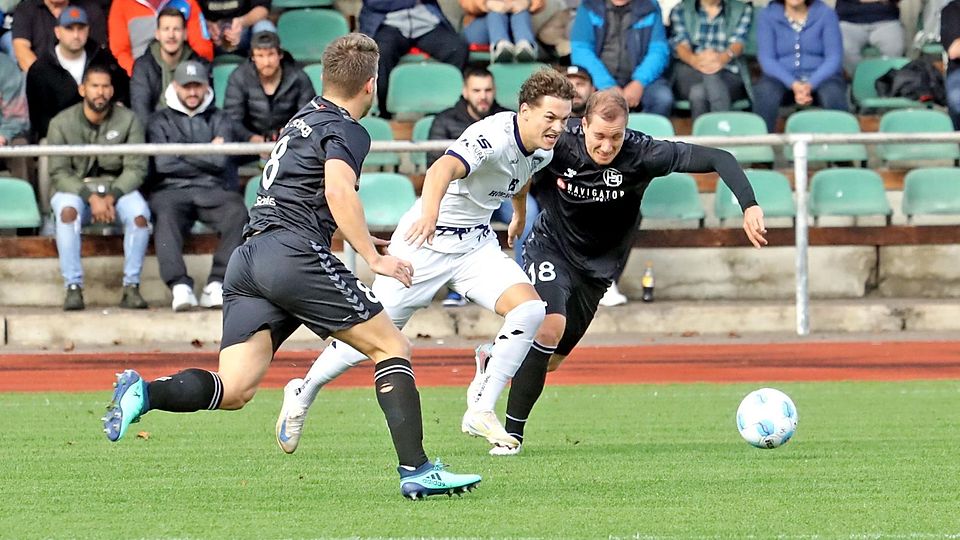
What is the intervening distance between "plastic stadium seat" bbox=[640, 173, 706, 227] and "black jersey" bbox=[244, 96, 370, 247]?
24.7 feet

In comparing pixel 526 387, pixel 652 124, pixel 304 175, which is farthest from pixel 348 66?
pixel 652 124

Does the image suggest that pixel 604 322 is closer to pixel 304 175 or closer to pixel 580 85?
pixel 580 85

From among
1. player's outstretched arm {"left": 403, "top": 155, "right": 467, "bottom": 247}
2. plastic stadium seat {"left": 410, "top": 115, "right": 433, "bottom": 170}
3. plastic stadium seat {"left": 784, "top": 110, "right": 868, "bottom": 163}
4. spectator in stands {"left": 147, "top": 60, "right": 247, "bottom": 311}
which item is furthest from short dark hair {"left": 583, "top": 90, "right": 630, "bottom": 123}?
plastic stadium seat {"left": 784, "top": 110, "right": 868, "bottom": 163}

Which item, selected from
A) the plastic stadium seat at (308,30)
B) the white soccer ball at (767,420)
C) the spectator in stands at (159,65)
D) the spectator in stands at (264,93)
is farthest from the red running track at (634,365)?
the plastic stadium seat at (308,30)

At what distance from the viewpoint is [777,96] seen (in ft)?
49.7

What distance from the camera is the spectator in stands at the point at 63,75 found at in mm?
14008

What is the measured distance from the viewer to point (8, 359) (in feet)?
40.2

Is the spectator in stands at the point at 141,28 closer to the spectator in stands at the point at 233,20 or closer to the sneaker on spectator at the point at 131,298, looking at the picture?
the spectator in stands at the point at 233,20

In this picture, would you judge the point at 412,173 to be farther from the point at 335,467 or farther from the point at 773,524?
the point at 773,524

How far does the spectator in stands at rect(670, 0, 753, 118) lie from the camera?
15.1 meters

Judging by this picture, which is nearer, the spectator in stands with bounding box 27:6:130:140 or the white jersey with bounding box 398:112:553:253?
the white jersey with bounding box 398:112:553:253

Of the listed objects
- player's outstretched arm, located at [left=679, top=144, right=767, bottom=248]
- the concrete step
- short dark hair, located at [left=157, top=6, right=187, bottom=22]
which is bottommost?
the concrete step

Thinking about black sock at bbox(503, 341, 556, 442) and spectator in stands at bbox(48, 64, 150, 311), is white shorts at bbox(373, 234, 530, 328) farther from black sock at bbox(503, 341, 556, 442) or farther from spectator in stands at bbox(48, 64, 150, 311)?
spectator in stands at bbox(48, 64, 150, 311)

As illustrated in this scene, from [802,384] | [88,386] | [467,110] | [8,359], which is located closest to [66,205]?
[8,359]
